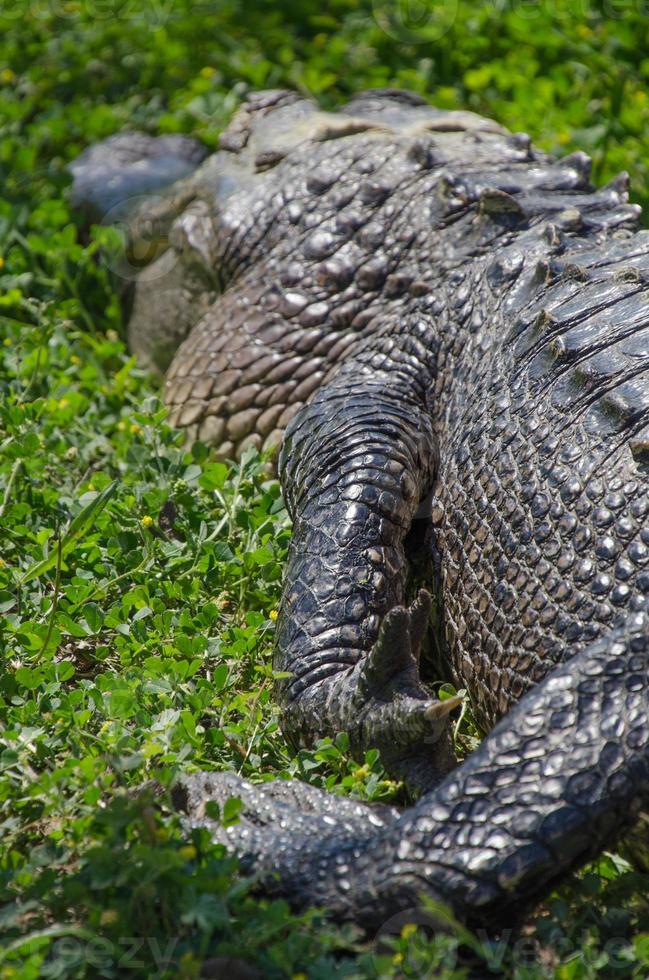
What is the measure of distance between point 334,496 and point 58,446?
1224 mm

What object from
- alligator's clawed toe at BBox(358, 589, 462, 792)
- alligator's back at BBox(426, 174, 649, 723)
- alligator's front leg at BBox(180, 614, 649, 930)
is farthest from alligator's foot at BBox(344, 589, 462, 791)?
alligator's front leg at BBox(180, 614, 649, 930)

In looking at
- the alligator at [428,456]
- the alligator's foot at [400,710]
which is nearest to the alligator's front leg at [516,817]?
the alligator at [428,456]

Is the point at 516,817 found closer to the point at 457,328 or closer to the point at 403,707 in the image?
the point at 403,707

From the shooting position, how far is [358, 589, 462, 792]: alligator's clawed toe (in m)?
2.49

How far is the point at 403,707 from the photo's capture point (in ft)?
8.18

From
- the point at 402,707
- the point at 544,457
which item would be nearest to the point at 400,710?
the point at 402,707

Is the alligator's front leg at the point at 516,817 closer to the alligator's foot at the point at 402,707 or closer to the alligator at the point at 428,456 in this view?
the alligator at the point at 428,456

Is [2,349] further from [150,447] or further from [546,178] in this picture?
[546,178]

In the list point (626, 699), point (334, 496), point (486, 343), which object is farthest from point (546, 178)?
point (626, 699)

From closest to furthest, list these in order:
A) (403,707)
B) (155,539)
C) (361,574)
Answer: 1. (403,707)
2. (361,574)
3. (155,539)

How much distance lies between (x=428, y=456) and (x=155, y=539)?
2.90ft

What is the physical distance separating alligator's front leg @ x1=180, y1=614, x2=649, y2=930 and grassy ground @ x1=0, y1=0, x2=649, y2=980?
8 cm

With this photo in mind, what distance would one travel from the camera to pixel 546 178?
365 centimetres

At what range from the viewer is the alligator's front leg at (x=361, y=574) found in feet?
8.37
